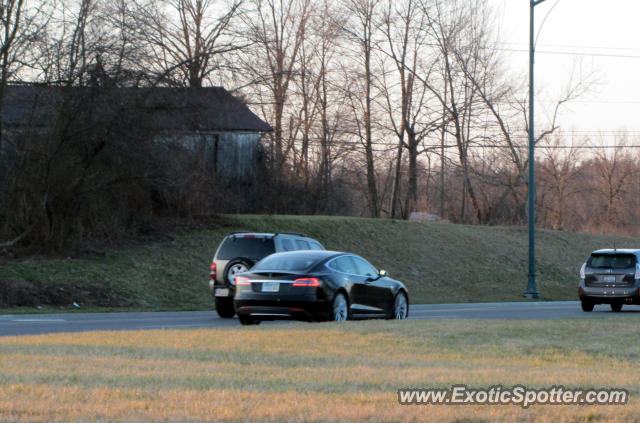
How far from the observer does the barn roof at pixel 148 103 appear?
88.3ft

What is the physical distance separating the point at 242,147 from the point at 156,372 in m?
34.1

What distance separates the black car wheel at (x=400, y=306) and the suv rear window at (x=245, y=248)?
10.1 ft

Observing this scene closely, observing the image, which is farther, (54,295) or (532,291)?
(532,291)

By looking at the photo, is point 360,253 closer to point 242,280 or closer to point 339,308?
point 339,308

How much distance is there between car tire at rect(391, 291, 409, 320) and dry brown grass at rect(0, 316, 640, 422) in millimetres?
3222

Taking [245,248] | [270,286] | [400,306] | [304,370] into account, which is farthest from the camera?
[245,248]

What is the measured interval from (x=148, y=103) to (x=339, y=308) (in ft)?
48.9

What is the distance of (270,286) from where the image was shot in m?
16.3

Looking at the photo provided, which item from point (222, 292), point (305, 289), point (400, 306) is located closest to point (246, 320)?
point (305, 289)

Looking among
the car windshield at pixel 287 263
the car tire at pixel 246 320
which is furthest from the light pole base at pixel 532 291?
the car tire at pixel 246 320

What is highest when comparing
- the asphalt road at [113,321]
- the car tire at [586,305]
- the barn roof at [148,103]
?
the barn roof at [148,103]

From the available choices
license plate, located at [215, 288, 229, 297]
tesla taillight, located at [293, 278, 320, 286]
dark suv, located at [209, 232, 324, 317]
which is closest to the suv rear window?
dark suv, located at [209, 232, 324, 317]

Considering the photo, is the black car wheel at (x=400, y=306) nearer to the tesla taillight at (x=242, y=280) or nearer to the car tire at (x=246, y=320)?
the car tire at (x=246, y=320)

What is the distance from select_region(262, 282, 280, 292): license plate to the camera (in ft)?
53.3
